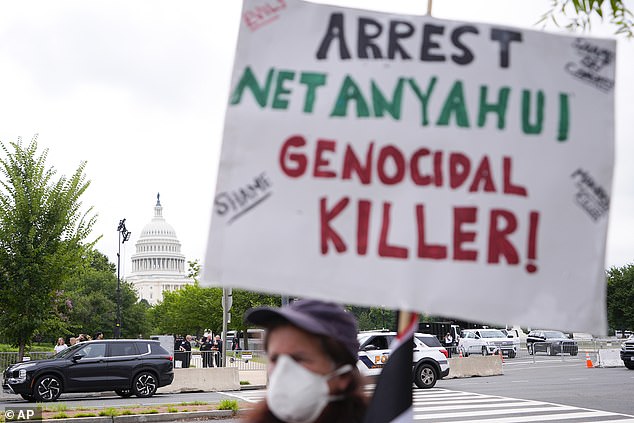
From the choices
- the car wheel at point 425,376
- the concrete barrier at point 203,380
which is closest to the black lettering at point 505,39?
the car wheel at point 425,376

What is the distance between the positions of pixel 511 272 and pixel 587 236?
0.91 feet

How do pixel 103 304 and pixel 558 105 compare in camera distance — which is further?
pixel 103 304

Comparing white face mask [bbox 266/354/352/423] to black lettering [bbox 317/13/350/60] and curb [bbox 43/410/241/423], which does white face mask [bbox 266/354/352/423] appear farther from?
curb [bbox 43/410/241/423]

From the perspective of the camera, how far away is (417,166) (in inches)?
94.6

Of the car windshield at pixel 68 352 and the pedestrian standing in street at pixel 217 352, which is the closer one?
the car windshield at pixel 68 352

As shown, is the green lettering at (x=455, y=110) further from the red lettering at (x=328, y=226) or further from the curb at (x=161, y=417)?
the curb at (x=161, y=417)

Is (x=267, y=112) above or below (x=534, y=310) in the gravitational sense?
above

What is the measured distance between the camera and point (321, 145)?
7.93 feet

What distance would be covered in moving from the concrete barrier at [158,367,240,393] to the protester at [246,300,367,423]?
2140 centimetres

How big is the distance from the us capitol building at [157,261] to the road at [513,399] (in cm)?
13723

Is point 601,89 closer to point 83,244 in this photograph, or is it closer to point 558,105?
point 558,105

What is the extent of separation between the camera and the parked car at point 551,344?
150ft

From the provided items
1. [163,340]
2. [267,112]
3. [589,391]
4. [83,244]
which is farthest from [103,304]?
[267,112]

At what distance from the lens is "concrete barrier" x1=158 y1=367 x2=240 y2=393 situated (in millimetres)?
23281
